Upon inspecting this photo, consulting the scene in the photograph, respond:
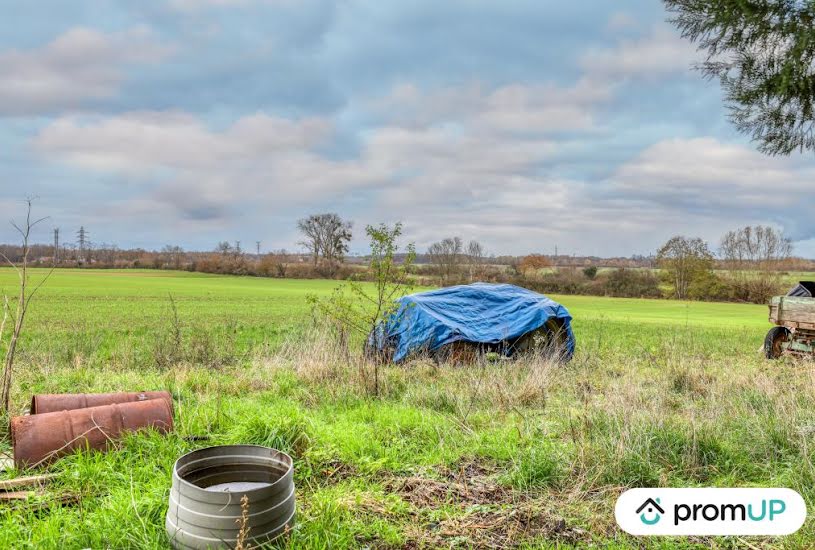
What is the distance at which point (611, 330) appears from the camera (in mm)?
19938

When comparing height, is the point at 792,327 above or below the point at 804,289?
below

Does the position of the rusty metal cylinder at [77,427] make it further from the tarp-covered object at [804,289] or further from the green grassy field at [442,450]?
the tarp-covered object at [804,289]

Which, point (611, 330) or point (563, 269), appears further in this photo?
point (563, 269)

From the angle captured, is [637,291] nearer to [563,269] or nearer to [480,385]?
[563,269]

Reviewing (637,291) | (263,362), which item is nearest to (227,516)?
(263,362)

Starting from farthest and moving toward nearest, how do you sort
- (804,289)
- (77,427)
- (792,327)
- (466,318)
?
(804,289) → (792,327) → (466,318) → (77,427)

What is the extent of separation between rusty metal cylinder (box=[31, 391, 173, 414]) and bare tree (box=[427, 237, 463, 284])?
4813 centimetres

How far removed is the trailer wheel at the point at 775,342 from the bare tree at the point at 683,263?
37.9 meters

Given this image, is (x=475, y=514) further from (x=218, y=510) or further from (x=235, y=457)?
(x=218, y=510)

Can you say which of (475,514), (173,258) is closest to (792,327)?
(475,514)

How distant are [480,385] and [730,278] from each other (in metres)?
49.4

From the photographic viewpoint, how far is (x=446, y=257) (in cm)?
5547

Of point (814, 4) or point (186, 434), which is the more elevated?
point (814, 4)

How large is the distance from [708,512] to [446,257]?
171 feet
